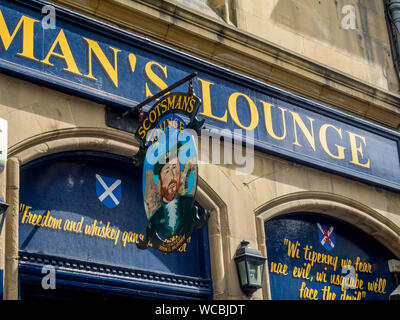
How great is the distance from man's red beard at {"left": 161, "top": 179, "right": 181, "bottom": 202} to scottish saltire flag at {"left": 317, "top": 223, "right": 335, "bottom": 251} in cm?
449

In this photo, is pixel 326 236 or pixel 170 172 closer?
pixel 170 172

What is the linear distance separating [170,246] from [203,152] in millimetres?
2568

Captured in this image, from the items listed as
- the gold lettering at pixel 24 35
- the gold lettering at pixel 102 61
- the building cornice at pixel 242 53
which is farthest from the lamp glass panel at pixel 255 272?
the gold lettering at pixel 24 35

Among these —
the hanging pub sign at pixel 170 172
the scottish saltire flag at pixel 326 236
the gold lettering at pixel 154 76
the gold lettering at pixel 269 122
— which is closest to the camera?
the hanging pub sign at pixel 170 172

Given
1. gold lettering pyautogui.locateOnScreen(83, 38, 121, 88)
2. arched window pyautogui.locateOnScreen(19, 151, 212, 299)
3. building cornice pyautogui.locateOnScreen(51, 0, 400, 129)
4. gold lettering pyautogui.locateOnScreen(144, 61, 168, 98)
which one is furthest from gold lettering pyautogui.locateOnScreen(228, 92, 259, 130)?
gold lettering pyautogui.locateOnScreen(83, 38, 121, 88)

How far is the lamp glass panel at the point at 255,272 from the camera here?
1079 cm

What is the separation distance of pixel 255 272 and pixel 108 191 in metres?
2.20

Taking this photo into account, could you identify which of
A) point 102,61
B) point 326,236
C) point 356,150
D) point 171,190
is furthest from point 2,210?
point 356,150

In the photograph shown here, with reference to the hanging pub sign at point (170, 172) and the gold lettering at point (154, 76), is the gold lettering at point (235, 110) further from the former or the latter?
the hanging pub sign at point (170, 172)

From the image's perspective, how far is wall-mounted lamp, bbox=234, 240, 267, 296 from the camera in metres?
10.8

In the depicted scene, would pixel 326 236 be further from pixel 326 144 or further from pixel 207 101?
pixel 207 101

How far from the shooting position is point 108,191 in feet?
34.2
